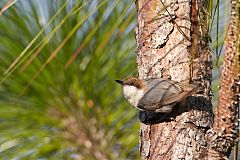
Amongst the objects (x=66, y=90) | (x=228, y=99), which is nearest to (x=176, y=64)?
(x=228, y=99)

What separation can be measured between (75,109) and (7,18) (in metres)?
0.33

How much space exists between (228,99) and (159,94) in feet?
1.17

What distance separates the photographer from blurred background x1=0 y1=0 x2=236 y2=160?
145 centimetres

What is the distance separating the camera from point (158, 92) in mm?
1240

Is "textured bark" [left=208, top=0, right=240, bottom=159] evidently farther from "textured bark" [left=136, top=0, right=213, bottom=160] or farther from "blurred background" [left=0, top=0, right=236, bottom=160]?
"blurred background" [left=0, top=0, right=236, bottom=160]

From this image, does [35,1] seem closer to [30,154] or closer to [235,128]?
[30,154]

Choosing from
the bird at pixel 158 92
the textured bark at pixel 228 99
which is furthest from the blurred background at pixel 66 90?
the textured bark at pixel 228 99

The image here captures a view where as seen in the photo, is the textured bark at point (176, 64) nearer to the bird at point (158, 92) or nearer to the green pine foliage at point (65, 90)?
the bird at point (158, 92)

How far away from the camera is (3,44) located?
1483 mm

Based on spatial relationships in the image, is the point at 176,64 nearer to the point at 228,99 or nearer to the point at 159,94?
the point at 159,94

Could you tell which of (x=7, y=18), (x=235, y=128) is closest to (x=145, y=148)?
(x=235, y=128)

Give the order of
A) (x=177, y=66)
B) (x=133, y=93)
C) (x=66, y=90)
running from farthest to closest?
1. (x=66, y=90)
2. (x=133, y=93)
3. (x=177, y=66)

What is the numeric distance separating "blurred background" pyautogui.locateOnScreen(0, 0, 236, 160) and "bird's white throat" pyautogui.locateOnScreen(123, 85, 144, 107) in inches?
5.5

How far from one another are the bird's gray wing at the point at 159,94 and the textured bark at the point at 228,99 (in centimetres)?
20
